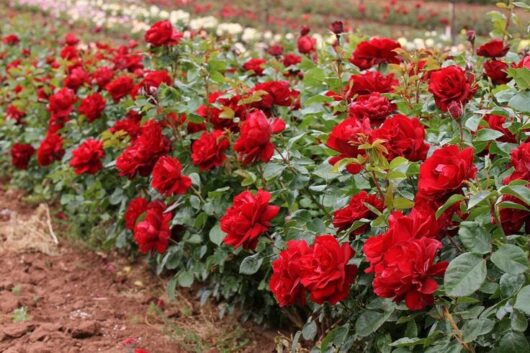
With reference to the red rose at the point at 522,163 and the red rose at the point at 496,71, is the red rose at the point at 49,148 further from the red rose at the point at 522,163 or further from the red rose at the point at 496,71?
the red rose at the point at 522,163

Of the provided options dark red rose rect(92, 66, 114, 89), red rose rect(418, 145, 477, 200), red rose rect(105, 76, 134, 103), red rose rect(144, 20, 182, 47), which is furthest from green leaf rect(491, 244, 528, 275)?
dark red rose rect(92, 66, 114, 89)

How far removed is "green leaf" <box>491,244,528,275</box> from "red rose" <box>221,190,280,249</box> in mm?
642

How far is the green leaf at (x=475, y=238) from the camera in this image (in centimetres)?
125

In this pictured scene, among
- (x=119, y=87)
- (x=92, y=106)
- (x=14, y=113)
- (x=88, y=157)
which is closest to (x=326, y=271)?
(x=88, y=157)

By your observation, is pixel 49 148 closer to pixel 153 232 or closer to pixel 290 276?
pixel 153 232

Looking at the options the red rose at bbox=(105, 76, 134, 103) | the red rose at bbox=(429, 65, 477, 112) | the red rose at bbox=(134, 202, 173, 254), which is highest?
the red rose at bbox=(429, 65, 477, 112)

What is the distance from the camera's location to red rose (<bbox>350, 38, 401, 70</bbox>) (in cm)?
232

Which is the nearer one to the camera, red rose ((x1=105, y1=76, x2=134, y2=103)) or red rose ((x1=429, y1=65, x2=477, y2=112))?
red rose ((x1=429, y1=65, x2=477, y2=112))

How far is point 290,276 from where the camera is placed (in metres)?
1.49

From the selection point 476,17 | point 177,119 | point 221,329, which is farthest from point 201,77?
point 476,17

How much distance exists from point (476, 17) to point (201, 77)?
11.6m

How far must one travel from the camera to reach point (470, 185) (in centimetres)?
121

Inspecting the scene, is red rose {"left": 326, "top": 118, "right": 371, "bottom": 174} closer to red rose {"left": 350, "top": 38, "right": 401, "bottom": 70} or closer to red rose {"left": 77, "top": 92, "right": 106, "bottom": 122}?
red rose {"left": 350, "top": 38, "right": 401, "bottom": 70}

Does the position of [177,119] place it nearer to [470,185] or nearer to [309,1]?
[470,185]
